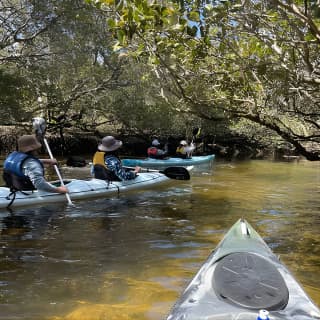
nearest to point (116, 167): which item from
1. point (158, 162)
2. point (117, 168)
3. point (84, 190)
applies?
point (117, 168)

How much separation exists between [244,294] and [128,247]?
2.83 m

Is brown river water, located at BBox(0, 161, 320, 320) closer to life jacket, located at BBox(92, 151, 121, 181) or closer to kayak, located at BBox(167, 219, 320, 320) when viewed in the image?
life jacket, located at BBox(92, 151, 121, 181)

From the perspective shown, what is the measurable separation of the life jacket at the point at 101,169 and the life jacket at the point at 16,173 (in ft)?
5.55

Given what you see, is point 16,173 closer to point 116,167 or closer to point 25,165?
point 25,165

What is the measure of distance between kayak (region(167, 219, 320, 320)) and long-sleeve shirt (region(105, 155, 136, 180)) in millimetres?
5571

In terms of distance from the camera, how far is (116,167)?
28.5ft

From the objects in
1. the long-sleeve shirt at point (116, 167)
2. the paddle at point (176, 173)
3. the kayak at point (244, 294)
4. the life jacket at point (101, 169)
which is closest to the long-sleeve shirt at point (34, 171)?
the life jacket at point (101, 169)

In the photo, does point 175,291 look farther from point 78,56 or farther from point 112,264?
point 78,56

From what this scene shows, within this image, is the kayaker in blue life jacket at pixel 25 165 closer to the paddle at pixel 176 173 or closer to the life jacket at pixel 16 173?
the life jacket at pixel 16 173

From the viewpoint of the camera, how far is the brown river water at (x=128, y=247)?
3.51m

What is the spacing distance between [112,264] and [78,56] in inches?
462

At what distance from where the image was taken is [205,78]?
21.1 ft

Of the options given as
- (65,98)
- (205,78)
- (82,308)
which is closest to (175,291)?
(82,308)

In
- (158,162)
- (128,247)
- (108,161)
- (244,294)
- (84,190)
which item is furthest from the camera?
(158,162)
